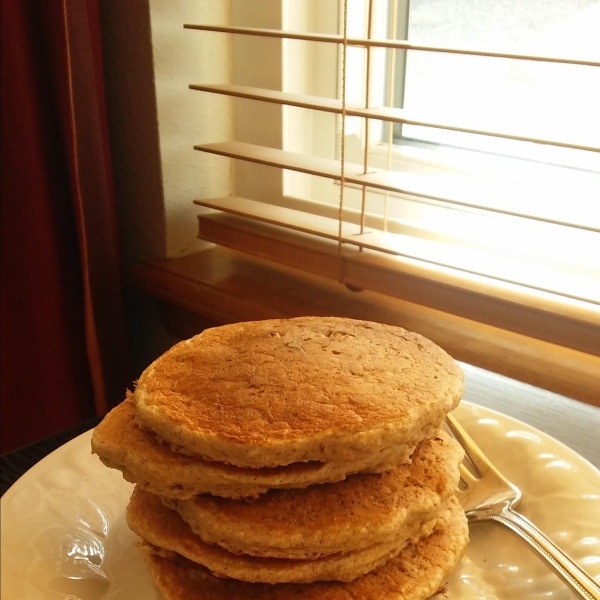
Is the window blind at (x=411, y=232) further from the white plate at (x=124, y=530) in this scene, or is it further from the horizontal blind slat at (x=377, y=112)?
the white plate at (x=124, y=530)

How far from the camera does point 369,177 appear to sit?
871mm

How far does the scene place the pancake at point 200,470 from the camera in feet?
1.69

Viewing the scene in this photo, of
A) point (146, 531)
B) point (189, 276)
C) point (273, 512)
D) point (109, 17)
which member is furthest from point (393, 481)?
point (109, 17)

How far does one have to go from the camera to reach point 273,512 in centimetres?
54

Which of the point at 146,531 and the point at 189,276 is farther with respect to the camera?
the point at 189,276

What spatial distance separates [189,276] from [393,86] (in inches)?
16.4

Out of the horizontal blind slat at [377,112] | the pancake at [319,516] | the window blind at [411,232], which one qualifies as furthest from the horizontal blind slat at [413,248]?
the pancake at [319,516]

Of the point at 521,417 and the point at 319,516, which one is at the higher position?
the point at 319,516

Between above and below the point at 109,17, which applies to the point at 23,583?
below

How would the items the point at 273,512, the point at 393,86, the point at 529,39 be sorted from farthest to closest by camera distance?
the point at 393,86
the point at 529,39
the point at 273,512

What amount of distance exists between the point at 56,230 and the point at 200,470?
62 cm

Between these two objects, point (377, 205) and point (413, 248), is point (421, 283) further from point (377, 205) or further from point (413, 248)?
point (377, 205)

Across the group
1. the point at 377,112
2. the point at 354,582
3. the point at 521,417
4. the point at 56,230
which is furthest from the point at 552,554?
the point at 56,230

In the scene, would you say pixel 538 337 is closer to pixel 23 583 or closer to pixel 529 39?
pixel 529 39
